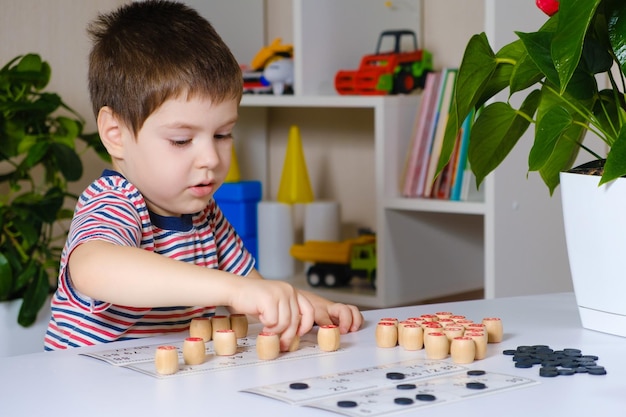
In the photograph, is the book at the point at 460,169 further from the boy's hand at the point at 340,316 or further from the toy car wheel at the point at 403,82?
the boy's hand at the point at 340,316

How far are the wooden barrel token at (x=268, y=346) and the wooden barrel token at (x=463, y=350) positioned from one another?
162 mm

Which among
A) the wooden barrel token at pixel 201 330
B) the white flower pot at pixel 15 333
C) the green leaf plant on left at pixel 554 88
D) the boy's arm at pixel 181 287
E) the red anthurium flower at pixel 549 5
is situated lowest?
the white flower pot at pixel 15 333

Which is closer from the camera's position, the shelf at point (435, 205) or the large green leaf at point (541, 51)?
the large green leaf at point (541, 51)

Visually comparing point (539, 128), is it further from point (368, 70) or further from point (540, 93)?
point (368, 70)

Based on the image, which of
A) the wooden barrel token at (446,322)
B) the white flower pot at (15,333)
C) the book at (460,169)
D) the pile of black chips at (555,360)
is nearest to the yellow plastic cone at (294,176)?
the book at (460,169)

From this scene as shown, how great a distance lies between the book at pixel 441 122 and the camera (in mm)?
2104

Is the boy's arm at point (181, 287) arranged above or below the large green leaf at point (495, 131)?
below

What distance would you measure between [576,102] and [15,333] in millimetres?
1296

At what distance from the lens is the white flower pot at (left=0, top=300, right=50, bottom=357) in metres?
1.90

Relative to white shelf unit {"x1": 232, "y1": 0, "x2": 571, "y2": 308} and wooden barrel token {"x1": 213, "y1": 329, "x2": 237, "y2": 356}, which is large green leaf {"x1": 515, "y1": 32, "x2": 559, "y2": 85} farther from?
white shelf unit {"x1": 232, "y1": 0, "x2": 571, "y2": 308}

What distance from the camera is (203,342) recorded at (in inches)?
34.2

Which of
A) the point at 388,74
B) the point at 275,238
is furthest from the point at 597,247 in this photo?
the point at 275,238

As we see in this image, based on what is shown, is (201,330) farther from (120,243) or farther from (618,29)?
(618,29)

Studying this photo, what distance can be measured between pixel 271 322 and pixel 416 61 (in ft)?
4.86
